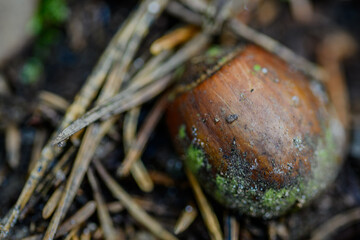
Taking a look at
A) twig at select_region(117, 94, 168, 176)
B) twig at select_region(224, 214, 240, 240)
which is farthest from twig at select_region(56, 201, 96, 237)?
twig at select_region(224, 214, 240, 240)

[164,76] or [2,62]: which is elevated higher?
[2,62]

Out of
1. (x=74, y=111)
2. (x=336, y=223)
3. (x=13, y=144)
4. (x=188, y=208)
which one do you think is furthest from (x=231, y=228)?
(x=13, y=144)

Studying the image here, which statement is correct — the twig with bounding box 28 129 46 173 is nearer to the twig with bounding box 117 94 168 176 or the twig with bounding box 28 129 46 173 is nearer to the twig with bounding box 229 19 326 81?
the twig with bounding box 117 94 168 176

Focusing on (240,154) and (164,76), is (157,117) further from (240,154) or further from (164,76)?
(240,154)

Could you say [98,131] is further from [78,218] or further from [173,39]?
[173,39]

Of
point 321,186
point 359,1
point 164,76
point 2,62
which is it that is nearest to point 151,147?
point 164,76

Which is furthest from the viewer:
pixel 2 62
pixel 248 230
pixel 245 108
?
pixel 2 62
